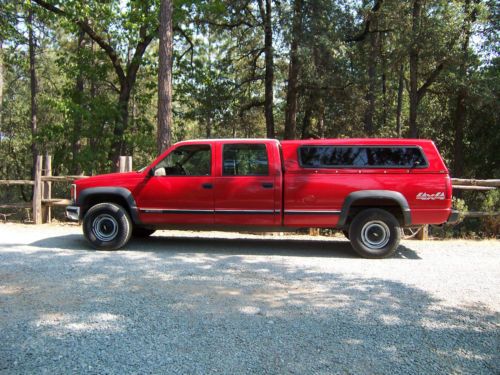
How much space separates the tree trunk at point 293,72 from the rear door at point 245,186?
34.3ft

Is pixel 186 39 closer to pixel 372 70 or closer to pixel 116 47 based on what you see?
pixel 116 47

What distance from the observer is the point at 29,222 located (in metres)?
11.8

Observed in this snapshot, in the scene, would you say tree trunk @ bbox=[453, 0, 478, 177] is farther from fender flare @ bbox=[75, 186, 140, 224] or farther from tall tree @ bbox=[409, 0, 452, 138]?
fender flare @ bbox=[75, 186, 140, 224]

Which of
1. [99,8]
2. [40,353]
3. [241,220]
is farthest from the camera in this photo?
[99,8]

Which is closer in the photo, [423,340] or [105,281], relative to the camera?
[423,340]

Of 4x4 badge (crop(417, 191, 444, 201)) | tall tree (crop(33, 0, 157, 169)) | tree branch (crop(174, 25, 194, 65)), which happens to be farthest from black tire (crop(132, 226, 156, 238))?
tree branch (crop(174, 25, 194, 65))

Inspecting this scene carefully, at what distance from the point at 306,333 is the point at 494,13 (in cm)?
2096

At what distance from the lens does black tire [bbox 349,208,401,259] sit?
7082 mm

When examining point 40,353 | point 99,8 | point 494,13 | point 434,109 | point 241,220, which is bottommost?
point 40,353

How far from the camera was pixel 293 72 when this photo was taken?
61.3 ft

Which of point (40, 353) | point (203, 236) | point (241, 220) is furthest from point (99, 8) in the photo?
point (40, 353)

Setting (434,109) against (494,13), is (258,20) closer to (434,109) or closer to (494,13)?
(494,13)

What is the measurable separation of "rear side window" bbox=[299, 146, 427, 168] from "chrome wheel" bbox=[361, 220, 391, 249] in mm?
1003

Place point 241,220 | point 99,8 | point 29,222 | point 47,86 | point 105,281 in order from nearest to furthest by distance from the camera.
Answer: point 105,281, point 241,220, point 29,222, point 99,8, point 47,86
